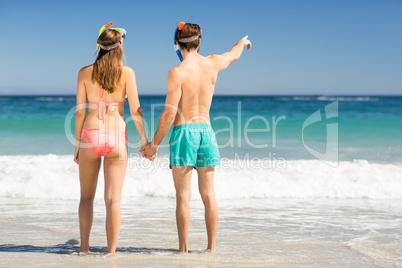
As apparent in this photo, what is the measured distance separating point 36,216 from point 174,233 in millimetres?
1814

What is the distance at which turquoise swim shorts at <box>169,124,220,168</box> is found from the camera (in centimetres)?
352

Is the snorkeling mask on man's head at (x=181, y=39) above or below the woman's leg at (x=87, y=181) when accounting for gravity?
above

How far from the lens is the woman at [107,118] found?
3348mm

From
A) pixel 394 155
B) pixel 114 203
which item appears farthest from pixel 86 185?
pixel 394 155

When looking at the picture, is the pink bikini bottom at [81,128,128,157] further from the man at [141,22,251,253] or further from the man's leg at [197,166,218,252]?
the man's leg at [197,166,218,252]

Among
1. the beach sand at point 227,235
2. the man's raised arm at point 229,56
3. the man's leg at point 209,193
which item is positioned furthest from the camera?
the man's raised arm at point 229,56

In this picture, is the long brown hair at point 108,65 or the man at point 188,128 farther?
the man at point 188,128

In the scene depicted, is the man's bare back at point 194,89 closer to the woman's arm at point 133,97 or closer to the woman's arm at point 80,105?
the woman's arm at point 133,97

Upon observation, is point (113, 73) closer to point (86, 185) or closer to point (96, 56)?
point (96, 56)

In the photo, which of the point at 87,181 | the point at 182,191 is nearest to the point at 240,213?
the point at 182,191

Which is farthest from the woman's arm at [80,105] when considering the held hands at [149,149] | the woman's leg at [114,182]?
the held hands at [149,149]

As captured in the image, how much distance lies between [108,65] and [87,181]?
2.98ft

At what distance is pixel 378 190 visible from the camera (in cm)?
711

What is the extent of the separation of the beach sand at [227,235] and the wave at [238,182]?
458 mm
